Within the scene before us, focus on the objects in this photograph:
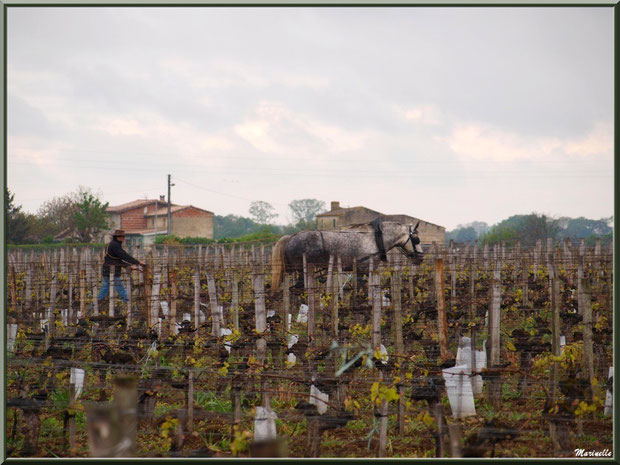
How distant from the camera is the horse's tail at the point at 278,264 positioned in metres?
13.0

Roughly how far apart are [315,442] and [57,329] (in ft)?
22.9

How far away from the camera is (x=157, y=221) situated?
62.6 m

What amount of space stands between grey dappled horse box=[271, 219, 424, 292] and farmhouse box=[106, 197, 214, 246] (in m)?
41.5

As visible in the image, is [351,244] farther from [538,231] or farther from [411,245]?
[538,231]

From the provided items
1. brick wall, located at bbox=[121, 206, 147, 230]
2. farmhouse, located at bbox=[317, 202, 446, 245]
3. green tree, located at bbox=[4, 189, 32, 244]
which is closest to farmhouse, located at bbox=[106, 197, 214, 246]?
brick wall, located at bbox=[121, 206, 147, 230]

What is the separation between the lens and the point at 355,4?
3830 mm

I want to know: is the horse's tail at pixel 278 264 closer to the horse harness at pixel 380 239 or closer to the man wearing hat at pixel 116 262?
the horse harness at pixel 380 239

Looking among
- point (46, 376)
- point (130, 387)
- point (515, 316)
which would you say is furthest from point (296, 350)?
point (515, 316)

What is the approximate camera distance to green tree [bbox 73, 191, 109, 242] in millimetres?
51812

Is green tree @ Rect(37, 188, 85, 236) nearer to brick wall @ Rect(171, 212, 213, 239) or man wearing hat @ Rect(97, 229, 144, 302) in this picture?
brick wall @ Rect(171, 212, 213, 239)

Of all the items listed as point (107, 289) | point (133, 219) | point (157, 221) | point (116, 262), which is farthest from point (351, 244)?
point (133, 219)

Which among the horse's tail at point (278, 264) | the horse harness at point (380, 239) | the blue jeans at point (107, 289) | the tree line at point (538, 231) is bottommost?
→ the blue jeans at point (107, 289)

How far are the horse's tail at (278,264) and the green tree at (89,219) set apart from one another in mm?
41535

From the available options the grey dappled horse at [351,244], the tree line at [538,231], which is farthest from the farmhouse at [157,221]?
the grey dappled horse at [351,244]
